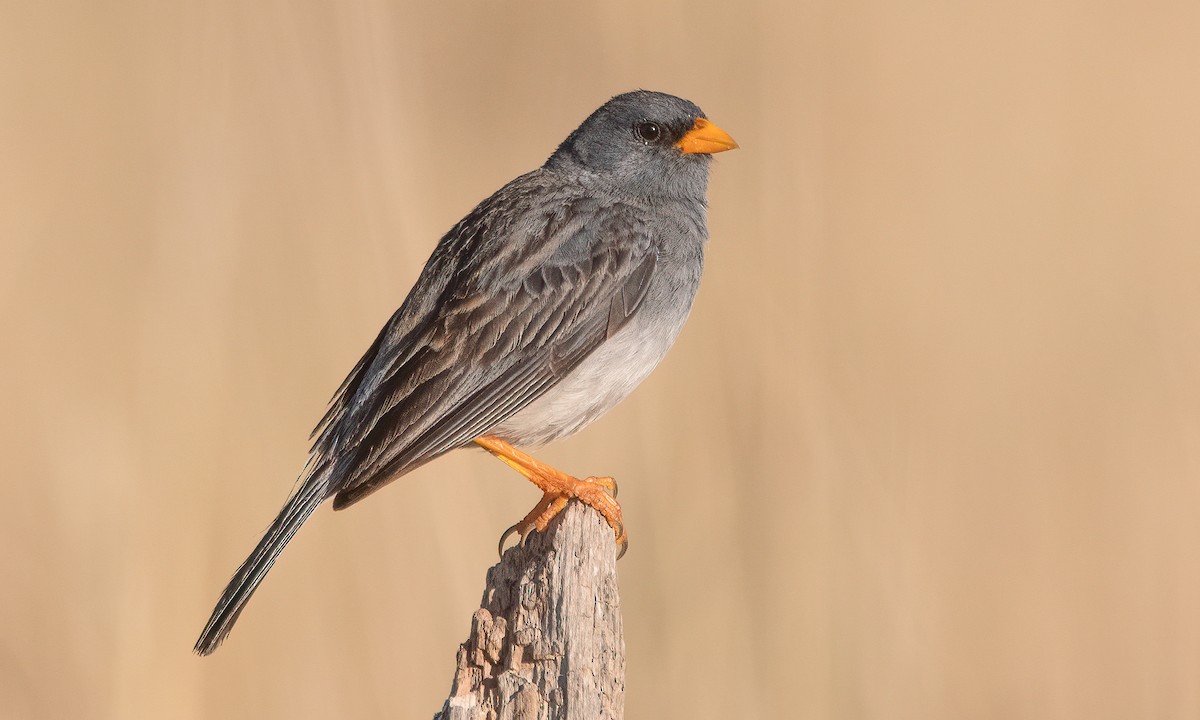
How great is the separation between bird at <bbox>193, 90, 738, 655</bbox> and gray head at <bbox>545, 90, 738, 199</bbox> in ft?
0.36

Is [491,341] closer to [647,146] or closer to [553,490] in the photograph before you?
[553,490]

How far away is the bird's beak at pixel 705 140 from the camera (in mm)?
6008

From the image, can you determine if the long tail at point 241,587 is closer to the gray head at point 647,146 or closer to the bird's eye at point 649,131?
the gray head at point 647,146

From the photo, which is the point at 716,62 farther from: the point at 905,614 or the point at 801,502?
the point at 905,614

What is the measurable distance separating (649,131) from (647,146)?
0.23 ft

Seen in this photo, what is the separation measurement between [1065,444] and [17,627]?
5200 millimetres

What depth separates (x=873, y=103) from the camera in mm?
8406

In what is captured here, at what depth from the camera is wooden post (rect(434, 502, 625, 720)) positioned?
3.68m

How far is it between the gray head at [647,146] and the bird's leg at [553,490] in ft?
4.17

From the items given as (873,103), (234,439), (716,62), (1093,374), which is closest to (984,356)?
(1093,374)

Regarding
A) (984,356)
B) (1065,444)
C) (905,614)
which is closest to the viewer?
(905,614)

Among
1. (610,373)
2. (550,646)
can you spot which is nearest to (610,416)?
(610,373)

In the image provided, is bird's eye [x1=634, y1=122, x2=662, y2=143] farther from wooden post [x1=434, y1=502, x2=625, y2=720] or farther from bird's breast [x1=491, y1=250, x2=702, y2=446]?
wooden post [x1=434, y1=502, x2=625, y2=720]

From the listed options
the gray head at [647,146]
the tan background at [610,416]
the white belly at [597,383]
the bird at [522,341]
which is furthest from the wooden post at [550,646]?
the gray head at [647,146]
